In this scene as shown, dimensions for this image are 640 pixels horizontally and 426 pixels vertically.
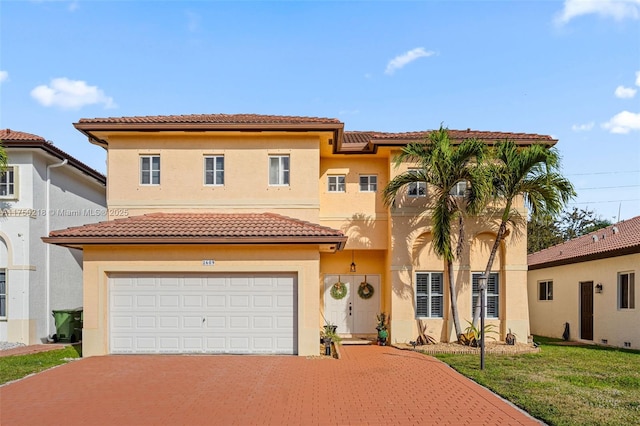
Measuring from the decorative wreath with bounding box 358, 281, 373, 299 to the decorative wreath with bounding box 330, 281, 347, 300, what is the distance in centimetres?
56

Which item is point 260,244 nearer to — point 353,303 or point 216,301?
point 216,301

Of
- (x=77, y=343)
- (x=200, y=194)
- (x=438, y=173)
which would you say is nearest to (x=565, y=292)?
(x=438, y=173)

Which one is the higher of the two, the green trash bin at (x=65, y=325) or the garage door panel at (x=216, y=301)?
the garage door panel at (x=216, y=301)

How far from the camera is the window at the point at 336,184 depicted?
1872 cm

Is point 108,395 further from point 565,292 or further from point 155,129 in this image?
point 565,292

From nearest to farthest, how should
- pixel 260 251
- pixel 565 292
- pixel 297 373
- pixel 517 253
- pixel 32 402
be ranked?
pixel 32 402, pixel 297 373, pixel 260 251, pixel 517 253, pixel 565 292

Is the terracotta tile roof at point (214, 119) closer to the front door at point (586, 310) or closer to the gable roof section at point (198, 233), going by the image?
the gable roof section at point (198, 233)

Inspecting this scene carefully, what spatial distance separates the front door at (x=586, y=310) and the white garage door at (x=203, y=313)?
36.6 feet

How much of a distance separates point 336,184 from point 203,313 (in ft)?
21.3

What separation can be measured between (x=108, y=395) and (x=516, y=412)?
7.35 m

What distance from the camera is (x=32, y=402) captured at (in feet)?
32.4

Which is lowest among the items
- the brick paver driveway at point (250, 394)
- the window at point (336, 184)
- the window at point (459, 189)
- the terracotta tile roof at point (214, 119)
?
the brick paver driveway at point (250, 394)

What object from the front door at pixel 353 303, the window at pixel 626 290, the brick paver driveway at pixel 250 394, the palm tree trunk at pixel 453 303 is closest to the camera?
the brick paver driveway at pixel 250 394

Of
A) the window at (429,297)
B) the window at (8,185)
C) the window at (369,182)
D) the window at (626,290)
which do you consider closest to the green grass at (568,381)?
the window at (626,290)
